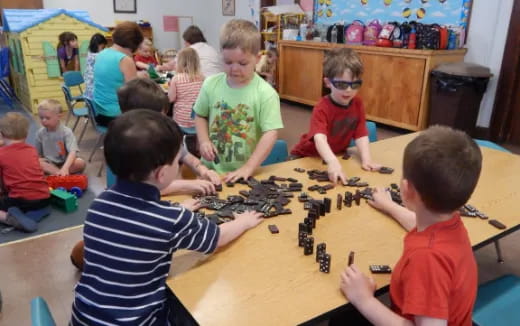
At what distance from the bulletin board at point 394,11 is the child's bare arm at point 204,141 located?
196 inches

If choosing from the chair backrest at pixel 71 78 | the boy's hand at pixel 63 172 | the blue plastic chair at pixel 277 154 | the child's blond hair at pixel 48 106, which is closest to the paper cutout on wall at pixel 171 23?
the chair backrest at pixel 71 78

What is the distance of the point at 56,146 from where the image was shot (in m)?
4.30

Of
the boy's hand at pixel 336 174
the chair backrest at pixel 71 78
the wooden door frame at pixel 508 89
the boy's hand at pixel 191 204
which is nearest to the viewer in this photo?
the boy's hand at pixel 191 204

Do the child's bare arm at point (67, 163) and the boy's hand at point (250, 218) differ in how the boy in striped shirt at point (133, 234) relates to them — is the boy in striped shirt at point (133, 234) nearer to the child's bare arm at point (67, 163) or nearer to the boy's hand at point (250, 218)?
the boy's hand at point (250, 218)

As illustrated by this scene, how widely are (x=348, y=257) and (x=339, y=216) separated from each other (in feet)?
1.10

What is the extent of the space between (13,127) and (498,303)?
3.51m

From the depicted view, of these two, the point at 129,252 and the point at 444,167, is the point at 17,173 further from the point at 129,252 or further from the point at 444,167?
the point at 444,167

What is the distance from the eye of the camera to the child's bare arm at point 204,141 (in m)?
2.26

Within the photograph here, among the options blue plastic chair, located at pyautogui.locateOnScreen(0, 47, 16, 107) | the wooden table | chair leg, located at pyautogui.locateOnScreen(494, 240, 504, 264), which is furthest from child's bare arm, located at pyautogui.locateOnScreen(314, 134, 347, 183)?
blue plastic chair, located at pyautogui.locateOnScreen(0, 47, 16, 107)

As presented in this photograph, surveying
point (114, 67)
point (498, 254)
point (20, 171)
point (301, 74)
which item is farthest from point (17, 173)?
point (301, 74)

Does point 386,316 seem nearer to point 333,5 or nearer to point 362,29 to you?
point 362,29

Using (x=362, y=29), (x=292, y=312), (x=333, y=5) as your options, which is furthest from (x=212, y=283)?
(x=333, y=5)

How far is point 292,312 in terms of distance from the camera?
3.77 ft

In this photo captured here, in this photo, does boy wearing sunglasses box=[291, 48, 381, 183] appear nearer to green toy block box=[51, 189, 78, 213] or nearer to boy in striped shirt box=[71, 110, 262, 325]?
boy in striped shirt box=[71, 110, 262, 325]
